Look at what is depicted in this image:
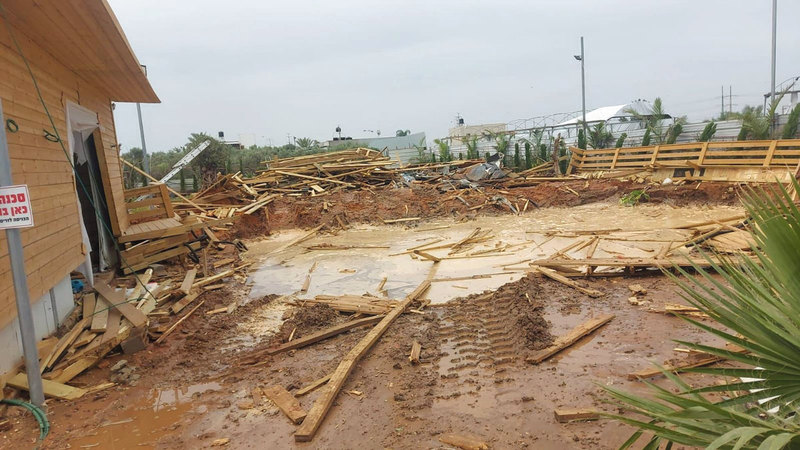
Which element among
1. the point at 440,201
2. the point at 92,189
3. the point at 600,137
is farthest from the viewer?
the point at 600,137

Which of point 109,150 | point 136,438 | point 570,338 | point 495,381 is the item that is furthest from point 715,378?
point 109,150

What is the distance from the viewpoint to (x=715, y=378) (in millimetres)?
4457

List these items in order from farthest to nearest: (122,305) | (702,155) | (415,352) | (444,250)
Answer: (702,155), (444,250), (122,305), (415,352)

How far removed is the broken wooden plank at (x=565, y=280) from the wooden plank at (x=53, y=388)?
6.66m

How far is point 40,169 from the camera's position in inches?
241

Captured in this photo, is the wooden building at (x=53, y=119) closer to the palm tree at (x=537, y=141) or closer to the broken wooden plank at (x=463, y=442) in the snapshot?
the broken wooden plank at (x=463, y=442)

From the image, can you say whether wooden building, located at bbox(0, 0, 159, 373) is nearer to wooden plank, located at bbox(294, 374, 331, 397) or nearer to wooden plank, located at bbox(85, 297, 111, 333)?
wooden plank, located at bbox(85, 297, 111, 333)

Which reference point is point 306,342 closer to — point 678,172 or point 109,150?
point 109,150

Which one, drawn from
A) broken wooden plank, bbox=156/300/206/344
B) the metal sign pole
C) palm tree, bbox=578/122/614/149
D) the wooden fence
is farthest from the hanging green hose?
palm tree, bbox=578/122/614/149

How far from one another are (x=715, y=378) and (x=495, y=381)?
208cm

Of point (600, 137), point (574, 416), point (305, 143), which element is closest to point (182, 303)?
point (574, 416)

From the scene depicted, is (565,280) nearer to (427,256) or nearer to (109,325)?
(427,256)

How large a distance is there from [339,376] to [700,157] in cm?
1761

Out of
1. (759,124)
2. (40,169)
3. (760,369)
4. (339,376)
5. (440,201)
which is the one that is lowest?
(339,376)
